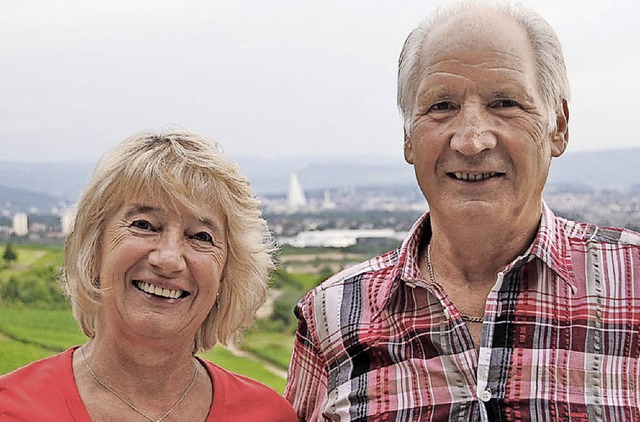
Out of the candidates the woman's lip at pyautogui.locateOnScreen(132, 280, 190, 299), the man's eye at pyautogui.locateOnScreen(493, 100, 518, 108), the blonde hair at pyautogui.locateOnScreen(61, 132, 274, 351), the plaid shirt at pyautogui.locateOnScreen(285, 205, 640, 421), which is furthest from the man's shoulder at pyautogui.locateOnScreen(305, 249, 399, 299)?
the man's eye at pyautogui.locateOnScreen(493, 100, 518, 108)

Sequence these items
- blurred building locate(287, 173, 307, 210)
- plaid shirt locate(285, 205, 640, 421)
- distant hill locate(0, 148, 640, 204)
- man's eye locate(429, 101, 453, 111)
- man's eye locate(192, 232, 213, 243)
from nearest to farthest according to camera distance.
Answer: plaid shirt locate(285, 205, 640, 421) → man's eye locate(429, 101, 453, 111) → man's eye locate(192, 232, 213, 243) → distant hill locate(0, 148, 640, 204) → blurred building locate(287, 173, 307, 210)

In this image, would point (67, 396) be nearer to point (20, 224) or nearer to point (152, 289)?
point (152, 289)

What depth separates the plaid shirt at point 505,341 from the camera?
1.67 m

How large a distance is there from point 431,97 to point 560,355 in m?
0.64

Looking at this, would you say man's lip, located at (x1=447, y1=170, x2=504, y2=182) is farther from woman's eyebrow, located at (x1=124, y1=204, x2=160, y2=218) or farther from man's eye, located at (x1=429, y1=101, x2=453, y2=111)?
woman's eyebrow, located at (x1=124, y1=204, x2=160, y2=218)

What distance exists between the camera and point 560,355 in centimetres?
170

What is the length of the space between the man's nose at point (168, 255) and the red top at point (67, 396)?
35 centimetres

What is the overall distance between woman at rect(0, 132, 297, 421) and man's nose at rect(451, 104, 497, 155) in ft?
1.87

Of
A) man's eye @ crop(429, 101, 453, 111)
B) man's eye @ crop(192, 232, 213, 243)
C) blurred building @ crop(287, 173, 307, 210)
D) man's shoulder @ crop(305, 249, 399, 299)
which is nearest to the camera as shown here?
man's eye @ crop(429, 101, 453, 111)

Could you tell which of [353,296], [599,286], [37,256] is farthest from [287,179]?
[599,286]

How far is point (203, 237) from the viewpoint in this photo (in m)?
1.93

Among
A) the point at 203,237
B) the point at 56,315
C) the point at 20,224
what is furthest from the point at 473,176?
the point at 20,224

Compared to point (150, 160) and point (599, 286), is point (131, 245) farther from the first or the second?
point (599, 286)

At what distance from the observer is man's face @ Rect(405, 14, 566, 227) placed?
1.74 metres
